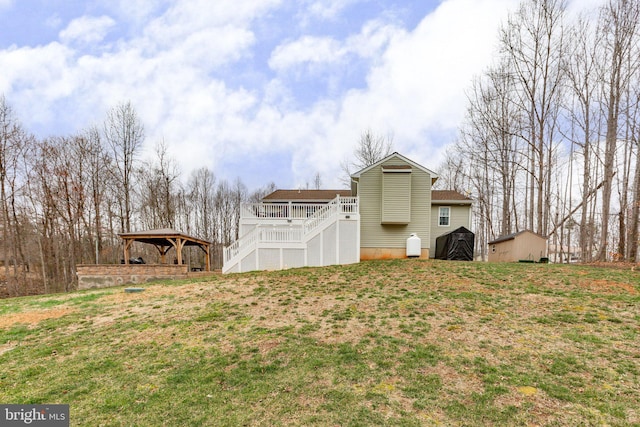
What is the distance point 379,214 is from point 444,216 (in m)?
4.81

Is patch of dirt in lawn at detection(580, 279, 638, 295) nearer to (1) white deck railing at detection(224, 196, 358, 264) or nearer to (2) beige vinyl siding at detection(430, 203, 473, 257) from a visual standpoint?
(1) white deck railing at detection(224, 196, 358, 264)

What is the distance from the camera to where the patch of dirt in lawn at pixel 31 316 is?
21.2 feet

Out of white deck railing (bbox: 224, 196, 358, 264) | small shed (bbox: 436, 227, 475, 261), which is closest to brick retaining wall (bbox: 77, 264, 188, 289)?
white deck railing (bbox: 224, 196, 358, 264)

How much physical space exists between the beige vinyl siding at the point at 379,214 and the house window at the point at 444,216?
2.54m

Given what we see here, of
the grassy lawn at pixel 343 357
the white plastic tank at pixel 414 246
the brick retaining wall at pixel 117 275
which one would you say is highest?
the white plastic tank at pixel 414 246

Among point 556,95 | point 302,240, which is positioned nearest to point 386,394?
point 302,240

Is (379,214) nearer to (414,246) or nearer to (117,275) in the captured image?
(414,246)

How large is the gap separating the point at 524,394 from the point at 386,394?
1.54 m

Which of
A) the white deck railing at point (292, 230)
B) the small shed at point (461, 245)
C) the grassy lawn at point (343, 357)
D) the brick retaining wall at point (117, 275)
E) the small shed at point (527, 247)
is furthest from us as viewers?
the small shed at point (461, 245)

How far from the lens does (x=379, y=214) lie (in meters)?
14.3

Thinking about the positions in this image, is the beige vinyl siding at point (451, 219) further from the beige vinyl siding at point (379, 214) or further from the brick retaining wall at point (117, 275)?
the brick retaining wall at point (117, 275)

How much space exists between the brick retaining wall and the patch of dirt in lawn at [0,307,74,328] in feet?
17.4

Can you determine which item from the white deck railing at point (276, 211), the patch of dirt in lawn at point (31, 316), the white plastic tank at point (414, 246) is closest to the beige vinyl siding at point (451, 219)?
the white plastic tank at point (414, 246)

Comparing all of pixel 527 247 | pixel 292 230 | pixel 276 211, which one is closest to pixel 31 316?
pixel 292 230
